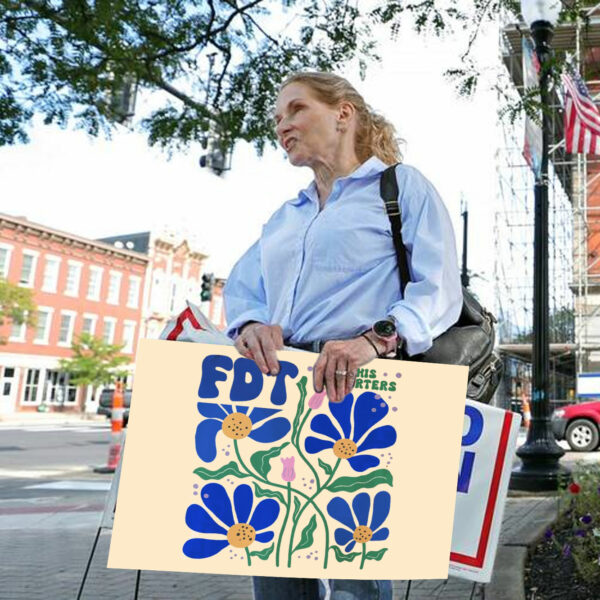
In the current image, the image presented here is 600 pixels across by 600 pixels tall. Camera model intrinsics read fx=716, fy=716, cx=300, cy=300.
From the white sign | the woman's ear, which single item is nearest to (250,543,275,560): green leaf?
the woman's ear

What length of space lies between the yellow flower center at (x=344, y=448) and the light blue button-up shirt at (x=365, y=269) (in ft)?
0.93

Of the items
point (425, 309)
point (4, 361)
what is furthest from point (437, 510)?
point (4, 361)

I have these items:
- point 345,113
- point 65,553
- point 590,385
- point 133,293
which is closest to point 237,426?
point 345,113

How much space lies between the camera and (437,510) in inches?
62.6

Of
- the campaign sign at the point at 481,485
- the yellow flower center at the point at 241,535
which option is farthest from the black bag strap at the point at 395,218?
the yellow flower center at the point at 241,535

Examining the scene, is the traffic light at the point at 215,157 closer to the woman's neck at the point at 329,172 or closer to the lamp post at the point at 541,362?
the lamp post at the point at 541,362

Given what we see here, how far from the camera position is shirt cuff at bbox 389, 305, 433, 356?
1698 mm

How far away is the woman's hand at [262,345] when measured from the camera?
5.30 feet

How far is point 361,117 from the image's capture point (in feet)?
6.94

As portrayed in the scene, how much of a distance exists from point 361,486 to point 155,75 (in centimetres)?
665

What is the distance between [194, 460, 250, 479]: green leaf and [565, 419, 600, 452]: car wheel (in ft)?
47.6

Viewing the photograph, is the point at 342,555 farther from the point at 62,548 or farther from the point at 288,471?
the point at 62,548

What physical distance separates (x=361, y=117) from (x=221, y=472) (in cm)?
112

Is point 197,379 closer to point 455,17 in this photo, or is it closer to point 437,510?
point 437,510
